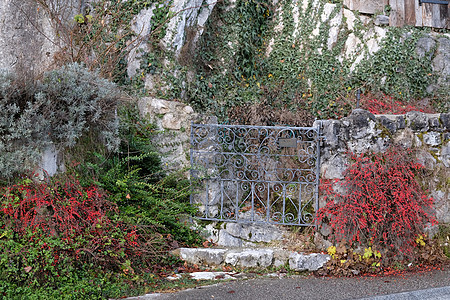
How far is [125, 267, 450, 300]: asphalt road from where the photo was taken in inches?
156

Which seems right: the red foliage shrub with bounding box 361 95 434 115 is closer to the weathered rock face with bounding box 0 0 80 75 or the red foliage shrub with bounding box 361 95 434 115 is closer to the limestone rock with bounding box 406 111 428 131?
the limestone rock with bounding box 406 111 428 131

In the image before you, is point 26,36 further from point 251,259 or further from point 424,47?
point 424,47

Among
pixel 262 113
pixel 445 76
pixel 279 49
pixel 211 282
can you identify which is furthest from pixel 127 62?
pixel 445 76

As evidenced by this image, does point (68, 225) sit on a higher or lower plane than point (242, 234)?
higher

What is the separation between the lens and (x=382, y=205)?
15.0 ft

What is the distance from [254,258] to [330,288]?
102 centimetres

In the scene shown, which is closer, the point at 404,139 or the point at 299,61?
the point at 404,139

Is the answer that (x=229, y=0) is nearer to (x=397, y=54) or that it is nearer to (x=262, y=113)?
(x=262, y=113)

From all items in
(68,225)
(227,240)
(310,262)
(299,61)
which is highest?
(299,61)

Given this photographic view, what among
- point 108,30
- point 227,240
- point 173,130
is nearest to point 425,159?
point 227,240

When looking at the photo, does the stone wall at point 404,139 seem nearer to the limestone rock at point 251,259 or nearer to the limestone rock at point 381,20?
the limestone rock at point 251,259

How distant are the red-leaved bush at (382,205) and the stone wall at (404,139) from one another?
15 centimetres

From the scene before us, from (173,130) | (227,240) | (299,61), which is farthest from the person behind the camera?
(299,61)

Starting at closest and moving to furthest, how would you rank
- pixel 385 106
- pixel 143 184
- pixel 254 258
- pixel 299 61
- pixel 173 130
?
pixel 254 258 → pixel 143 184 → pixel 173 130 → pixel 385 106 → pixel 299 61
